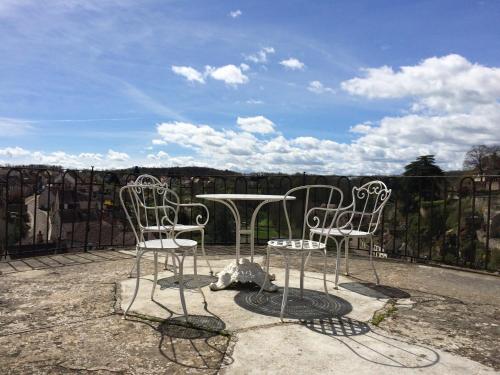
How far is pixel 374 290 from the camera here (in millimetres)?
3443

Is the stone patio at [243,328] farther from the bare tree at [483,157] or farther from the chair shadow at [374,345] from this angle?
the bare tree at [483,157]

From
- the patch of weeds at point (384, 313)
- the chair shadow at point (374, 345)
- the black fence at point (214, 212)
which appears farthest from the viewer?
the black fence at point (214, 212)

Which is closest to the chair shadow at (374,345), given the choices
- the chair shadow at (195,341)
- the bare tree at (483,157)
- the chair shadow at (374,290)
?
the chair shadow at (195,341)

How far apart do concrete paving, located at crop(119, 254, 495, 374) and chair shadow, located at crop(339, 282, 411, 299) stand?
18 mm

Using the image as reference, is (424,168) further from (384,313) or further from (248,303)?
(248,303)

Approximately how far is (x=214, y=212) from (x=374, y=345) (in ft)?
12.4

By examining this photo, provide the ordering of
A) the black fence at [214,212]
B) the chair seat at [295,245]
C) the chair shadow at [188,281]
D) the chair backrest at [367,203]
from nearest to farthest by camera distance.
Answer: the chair seat at [295,245]
the chair shadow at [188,281]
the chair backrest at [367,203]
the black fence at [214,212]

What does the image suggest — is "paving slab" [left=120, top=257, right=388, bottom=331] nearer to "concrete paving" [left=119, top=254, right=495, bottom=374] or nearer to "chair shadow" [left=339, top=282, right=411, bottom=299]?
"concrete paving" [left=119, top=254, right=495, bottom=374]

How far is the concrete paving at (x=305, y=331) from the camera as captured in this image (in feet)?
6.36

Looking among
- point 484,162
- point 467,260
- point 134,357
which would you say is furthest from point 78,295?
point 484,162

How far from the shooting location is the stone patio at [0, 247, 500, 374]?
1957 millimetres

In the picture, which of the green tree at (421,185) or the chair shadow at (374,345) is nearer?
the chair shadow at (374,345)

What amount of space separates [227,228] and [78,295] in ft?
9.96

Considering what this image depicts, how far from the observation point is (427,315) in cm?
278
